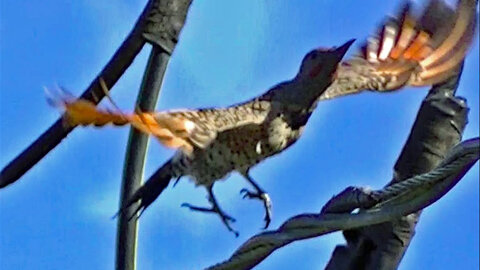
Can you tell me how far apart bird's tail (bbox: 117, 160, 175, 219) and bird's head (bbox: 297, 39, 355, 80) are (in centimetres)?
20

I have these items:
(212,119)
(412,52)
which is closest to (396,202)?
(212,119)

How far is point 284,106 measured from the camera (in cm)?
165

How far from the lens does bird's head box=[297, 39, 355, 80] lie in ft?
5.25

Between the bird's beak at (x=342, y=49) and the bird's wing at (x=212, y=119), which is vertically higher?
the bird's beak at (x=342, y=49)

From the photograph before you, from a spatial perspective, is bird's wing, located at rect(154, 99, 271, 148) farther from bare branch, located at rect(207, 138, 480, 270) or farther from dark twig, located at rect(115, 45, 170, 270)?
bare branch, located at rect(207, 138, 480, 270)

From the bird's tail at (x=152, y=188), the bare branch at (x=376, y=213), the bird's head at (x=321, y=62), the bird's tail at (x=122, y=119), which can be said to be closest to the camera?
the bare branch at (x=376, y=213)

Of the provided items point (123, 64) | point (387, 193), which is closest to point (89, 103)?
point (123, 64)

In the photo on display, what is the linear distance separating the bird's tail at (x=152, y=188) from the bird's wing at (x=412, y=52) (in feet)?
0.85

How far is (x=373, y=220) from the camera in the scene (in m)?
1.21

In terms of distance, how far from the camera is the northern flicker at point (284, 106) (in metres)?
1.43

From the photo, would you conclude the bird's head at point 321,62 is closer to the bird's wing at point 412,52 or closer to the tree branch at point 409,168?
the bird's wing at point 412,52

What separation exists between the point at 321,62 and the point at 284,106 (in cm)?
7

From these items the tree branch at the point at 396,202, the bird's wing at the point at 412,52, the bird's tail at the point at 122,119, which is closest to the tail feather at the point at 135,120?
the bird's tail at the point at 122,119

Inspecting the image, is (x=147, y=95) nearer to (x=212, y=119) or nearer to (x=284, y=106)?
(x=212, y=119)
